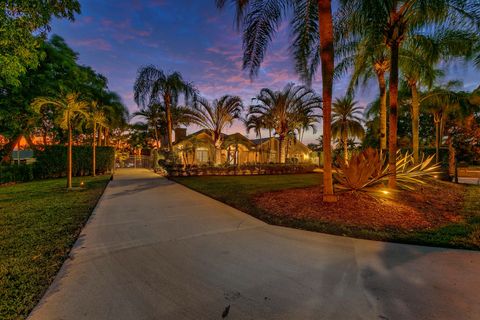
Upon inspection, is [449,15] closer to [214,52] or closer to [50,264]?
[214,52]

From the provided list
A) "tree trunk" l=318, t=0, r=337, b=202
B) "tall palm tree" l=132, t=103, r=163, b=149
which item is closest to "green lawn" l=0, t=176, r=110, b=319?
"tree trunk" l=318, t=0, r=337, b=202

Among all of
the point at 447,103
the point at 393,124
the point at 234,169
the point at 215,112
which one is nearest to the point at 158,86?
the point at 215,112

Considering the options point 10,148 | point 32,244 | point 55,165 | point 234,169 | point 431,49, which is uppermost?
point 431,49

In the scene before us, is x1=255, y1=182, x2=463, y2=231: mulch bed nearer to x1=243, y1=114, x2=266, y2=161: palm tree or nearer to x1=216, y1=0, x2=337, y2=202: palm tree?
x1=216, y1=0, x2=337, y2=202: palm tree

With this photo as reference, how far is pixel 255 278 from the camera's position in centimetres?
297

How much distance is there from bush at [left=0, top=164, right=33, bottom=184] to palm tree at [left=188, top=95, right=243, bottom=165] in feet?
39.1

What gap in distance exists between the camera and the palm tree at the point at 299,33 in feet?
21.5

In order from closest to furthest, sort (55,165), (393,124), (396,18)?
(396,18) → (393,124) → (55,165)

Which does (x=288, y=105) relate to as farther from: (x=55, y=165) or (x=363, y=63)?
(x=55, y=165)

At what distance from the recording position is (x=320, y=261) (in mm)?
3461

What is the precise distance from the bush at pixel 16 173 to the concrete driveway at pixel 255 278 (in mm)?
14364

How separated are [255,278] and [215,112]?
18.7m

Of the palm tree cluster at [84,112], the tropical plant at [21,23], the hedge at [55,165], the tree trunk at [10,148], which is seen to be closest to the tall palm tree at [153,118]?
the palm tree cluster at [84,112]

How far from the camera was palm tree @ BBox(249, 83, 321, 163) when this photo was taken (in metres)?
21.8
